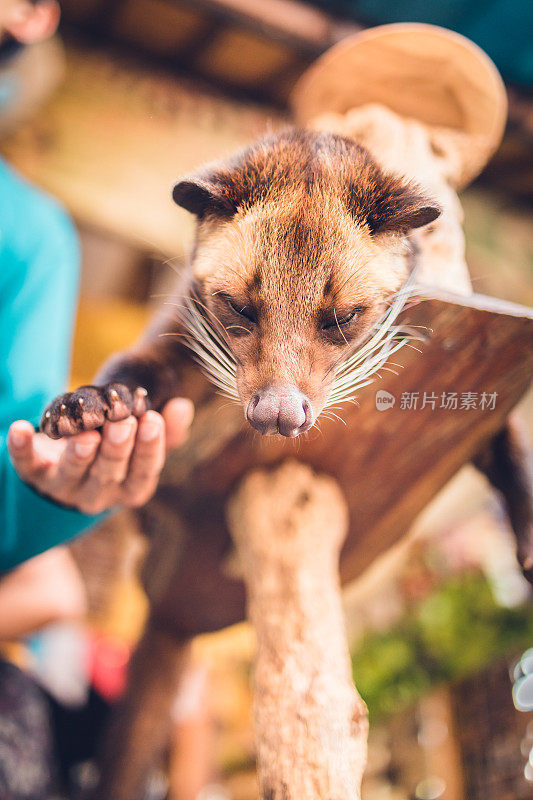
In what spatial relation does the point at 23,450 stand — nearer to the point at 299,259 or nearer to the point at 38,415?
the point at 38,415

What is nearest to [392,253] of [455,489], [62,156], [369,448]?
[369,448]

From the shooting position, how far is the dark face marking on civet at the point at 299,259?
529 mm

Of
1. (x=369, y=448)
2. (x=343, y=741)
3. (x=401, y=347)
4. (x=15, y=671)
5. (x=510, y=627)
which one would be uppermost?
(x=401, y=347)

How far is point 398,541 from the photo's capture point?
2.90ft

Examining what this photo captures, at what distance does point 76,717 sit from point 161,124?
127cm

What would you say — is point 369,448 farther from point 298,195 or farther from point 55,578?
point 55,578

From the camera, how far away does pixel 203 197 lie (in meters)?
0.59

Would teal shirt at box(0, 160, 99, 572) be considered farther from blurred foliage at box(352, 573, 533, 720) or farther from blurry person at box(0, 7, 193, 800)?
blurred foliage at box(352, 573, 533, 720)

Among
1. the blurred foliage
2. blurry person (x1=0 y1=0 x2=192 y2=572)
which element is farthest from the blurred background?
blurry person (x1=0 y1=0 x2=192 y2=572)

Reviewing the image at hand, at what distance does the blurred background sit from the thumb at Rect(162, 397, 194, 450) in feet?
0.59

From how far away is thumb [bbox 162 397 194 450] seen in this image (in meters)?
0.70

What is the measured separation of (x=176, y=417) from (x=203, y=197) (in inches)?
10.6

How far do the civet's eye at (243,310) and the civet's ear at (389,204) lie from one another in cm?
14

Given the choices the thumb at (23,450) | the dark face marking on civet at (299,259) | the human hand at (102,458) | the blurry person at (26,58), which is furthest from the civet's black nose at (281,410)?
the blurry person at (26,58)
